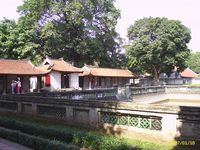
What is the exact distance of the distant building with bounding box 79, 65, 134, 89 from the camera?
47747mm

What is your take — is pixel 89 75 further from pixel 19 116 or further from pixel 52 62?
pixel 19 116

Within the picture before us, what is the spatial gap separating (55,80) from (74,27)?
13.5 metres

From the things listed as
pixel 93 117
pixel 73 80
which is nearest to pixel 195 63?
pixel 73 80

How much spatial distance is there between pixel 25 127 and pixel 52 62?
31.2 meters

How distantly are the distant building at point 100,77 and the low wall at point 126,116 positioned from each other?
1341 inches

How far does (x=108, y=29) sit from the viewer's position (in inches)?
2128

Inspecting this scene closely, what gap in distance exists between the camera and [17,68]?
111 ft

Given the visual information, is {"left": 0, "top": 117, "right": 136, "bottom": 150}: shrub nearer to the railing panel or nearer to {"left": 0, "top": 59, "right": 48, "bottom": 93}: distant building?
the railing panel

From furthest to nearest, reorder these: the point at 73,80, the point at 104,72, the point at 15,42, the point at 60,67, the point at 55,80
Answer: the point at 104,72, the point at 73,80, the point at 15,42, the point at 60,67, the point at 55,80

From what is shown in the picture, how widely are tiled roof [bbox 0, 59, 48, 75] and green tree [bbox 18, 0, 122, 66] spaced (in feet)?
42.3

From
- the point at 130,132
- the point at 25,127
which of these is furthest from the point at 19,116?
the point at 130,132

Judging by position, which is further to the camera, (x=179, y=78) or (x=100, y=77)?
(x=179, y=78)

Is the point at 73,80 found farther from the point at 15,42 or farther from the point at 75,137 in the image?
the point at 75,137

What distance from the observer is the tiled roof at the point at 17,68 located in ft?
105
